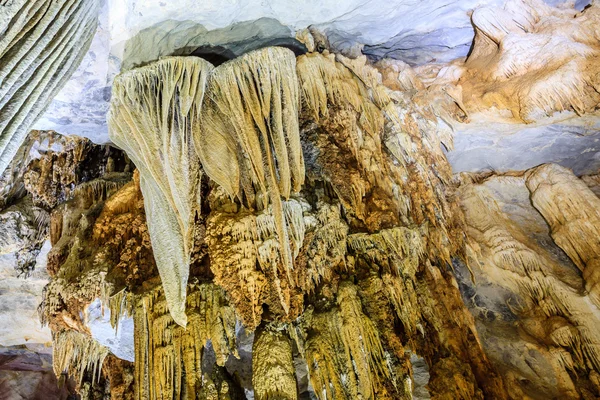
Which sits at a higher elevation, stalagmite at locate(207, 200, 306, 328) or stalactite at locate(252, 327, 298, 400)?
stalagmite at locate(207, 200, 306, 328)

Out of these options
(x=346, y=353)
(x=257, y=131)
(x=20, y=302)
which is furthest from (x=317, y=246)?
(x=20, y=302)

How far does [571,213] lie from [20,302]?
969 cm

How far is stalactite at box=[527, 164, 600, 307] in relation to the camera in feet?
14.9

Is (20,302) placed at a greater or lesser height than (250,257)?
lesser

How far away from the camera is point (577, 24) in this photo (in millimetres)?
3830

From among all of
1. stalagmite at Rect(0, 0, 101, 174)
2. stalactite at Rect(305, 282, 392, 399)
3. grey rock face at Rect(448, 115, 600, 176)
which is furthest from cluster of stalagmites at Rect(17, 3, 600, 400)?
stalagmite at Rect(0, 0, 101, 174)

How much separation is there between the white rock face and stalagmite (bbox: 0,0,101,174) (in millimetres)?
4504

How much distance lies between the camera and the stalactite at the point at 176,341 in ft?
12.1

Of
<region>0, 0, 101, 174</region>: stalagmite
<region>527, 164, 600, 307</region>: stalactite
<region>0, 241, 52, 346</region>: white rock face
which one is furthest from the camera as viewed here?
<region>0, 241, 52, 346</region>: white rock face

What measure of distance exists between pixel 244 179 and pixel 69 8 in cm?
234

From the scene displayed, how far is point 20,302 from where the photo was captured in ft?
22.7

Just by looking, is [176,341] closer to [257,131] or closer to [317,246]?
[317,246]

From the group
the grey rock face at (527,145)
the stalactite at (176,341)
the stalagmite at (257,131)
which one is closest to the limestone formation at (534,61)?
the grey rock face at (527,145)

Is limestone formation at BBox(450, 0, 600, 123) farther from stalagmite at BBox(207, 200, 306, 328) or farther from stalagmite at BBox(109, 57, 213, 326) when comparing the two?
stalagmite at BBox(109, 57, 213, 326)
